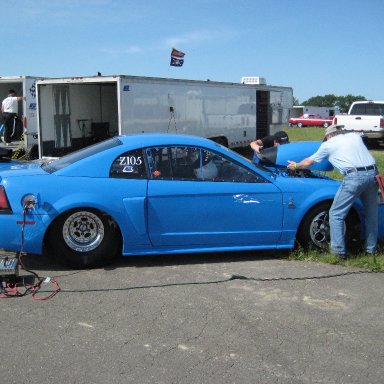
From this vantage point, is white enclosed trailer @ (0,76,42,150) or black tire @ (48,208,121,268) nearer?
black tire @ (48,208,121,268)

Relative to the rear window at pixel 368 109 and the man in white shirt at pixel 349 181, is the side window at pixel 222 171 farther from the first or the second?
the rear window at pixel 368 109

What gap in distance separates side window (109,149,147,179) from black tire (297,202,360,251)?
1889 millimetres

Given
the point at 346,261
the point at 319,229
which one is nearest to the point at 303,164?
the point at 319,229

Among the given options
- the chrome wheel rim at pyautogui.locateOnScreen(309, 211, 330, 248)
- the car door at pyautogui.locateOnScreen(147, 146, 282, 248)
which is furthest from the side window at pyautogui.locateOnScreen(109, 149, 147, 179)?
the chrome wheel rim at pyautogui.locateOnScreen(309, 211, 330, 248)

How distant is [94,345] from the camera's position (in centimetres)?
379

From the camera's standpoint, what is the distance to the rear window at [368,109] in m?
21.5

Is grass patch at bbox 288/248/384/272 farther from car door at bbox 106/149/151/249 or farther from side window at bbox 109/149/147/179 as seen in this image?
side window at bbox 109/149/147/179

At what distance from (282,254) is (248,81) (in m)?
13.4

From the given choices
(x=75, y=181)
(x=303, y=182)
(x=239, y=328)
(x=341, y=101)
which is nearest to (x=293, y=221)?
(x=303, y=182)

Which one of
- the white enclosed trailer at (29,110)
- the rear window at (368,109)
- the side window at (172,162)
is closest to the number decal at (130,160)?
the side window at (172,162)

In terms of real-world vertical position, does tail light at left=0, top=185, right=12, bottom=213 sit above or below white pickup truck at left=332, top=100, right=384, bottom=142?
below

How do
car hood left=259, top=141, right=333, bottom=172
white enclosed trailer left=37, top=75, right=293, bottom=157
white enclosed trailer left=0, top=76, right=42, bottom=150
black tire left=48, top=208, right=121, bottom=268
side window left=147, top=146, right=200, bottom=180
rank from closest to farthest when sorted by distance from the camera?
black tire left=48, top=208, right=121, bottom=268, side window left=147, top=146, right=200, bottom=180, car hood left=259, top=141, right=333, bottom=172, white enclosed trailer left=37, top=75, right=293, bottom=157, white enclosed trailer left=0, top=76, right=42, bottom=150

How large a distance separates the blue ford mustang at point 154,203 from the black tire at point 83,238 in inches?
0.4

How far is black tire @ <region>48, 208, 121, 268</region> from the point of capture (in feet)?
17.5
